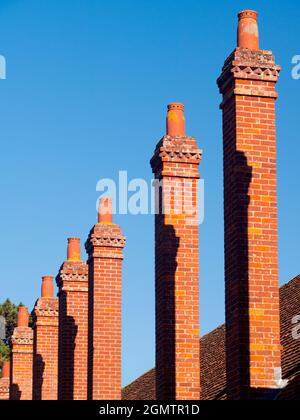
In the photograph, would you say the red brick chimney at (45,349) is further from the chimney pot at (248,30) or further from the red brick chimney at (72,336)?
the chimney pot at (248,30)

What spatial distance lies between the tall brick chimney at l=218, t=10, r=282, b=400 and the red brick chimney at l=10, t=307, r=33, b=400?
59.5 ft

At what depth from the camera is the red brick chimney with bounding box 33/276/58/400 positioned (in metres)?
26.9

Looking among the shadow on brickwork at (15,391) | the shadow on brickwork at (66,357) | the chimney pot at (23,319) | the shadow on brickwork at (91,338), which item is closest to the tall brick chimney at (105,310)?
the shadow on brickwork at (91,338)

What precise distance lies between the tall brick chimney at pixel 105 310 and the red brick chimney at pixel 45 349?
601 cm

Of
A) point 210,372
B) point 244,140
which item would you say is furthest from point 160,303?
point 210,372

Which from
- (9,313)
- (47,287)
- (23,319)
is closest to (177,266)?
(47,287)

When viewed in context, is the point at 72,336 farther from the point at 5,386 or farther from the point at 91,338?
the point at 5,386

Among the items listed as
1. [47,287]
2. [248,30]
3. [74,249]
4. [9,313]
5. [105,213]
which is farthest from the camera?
[9,313]

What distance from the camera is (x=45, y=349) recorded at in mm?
27141

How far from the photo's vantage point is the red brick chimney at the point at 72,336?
23.0 metres

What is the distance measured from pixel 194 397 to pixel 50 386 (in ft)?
36.1

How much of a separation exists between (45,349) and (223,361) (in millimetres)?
6492

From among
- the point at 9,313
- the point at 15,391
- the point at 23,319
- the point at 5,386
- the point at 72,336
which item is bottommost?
the point at 72,336

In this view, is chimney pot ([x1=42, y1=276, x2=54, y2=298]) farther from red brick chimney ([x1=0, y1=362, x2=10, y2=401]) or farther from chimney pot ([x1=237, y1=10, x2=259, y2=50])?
chimney pot ([x1=237, y1=10, x2=259, y2=50])
